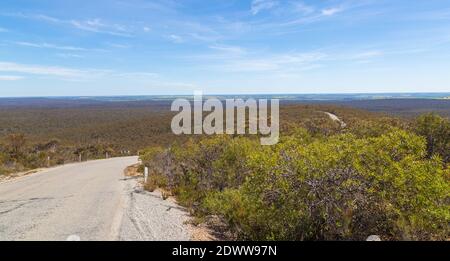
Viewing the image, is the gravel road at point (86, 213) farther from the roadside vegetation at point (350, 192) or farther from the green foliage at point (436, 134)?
the green foliage at point (436, 134)

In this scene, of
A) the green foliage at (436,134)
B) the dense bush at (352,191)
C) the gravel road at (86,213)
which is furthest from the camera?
the green foliage at (436,134)

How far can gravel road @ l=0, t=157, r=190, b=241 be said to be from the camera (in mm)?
9492

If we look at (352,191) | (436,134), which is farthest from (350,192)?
(436,134)

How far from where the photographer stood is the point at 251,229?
10.3m

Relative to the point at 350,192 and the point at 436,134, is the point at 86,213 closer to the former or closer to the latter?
the point at 350,192

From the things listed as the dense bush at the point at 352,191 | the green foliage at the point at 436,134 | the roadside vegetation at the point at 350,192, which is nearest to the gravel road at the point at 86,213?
the roadside vegetation at the point at 350,192

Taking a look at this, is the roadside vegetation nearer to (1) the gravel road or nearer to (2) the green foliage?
(1) the gravel road

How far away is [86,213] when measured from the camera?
38.2 ft

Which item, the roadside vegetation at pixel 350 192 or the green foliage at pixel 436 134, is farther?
the green foliage at pixel 436 134

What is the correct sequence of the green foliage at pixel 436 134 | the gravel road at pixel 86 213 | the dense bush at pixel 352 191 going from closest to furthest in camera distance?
1. the dense bush at pixel 352 191
2. the gravel road at pixel 86 213
3. the green foliage at pixel 436 134

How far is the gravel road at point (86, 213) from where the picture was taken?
9.49 metres

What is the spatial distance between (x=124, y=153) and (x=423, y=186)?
38733 mm

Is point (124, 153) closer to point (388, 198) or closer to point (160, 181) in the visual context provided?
point (160, 181)
